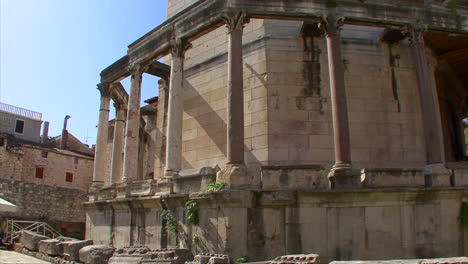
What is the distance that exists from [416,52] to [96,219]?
11.7 metres

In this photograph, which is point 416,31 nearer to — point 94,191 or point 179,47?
point 179,47

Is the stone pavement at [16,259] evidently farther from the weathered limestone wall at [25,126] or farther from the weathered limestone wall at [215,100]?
the weathered limestone wall at [25,126]

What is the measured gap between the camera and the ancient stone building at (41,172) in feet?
84.3

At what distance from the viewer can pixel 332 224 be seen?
9.96m

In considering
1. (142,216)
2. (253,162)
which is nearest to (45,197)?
(142,216)

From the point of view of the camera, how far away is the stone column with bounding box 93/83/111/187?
52.6 ft

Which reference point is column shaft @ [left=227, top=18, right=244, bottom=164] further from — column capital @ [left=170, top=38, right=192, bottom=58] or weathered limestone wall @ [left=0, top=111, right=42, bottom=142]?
weathered limestone wall @ [left=0, top=111, right=42, bottom=142]

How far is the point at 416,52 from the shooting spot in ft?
40.1

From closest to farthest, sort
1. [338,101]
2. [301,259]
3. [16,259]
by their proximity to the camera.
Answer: [301,259] → [338,101] → [16,259]

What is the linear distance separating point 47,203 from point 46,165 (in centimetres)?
856

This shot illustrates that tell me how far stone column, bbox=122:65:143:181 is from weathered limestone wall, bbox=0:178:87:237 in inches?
541

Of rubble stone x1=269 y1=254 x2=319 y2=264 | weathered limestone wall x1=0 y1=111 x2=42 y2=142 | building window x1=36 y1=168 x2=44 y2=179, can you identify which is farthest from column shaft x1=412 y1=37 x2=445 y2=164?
weathered limestone wall x1=0 y1=111 x2=42 y2=142

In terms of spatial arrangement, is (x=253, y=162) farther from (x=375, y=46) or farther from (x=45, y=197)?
(x=45, y=197)

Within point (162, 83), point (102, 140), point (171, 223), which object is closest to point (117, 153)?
point (102, 140)
